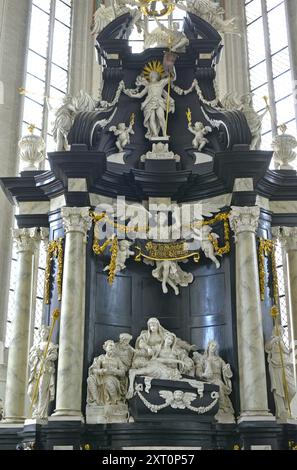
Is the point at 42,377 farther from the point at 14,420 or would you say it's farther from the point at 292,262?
the point at 292,262

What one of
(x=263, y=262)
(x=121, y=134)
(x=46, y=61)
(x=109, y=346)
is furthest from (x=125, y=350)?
(x=46, y=61)

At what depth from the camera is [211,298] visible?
42.5 feet

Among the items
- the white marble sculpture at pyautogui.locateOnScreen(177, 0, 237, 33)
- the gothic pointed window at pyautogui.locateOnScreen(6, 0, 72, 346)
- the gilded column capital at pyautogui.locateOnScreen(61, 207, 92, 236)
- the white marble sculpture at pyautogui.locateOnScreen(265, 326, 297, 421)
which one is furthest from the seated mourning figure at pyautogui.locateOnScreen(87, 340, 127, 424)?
the gothic pointed window at pyautogui.locateOnScreen(6, 0, 72, 346)

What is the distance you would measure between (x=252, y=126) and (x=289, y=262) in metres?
2.75

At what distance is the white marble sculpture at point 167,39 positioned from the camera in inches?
568

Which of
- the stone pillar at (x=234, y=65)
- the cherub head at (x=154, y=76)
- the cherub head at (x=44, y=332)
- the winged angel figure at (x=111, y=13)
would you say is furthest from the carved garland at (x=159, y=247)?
the stone pillar at (x=234, y=65)

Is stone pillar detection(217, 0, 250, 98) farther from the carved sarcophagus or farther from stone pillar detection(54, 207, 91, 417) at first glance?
the carved sarcophagus

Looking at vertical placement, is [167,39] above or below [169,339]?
above

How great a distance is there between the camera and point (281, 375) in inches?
459

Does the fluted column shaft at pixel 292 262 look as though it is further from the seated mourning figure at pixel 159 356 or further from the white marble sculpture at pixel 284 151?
the seated mourning figure at pixel 159 356

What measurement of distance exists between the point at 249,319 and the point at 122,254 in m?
2.70

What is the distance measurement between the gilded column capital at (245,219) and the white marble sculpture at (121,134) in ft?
8.78
